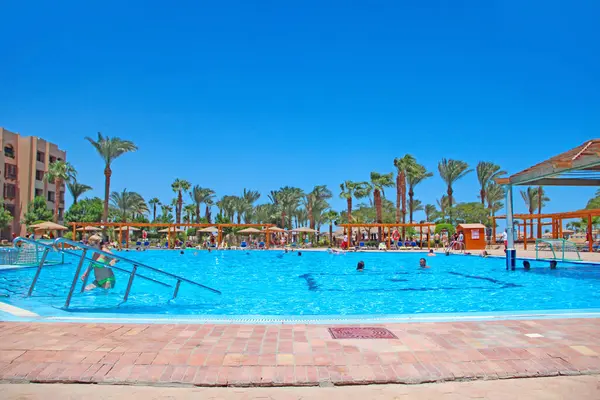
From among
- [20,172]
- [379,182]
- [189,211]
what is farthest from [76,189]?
[379,182]

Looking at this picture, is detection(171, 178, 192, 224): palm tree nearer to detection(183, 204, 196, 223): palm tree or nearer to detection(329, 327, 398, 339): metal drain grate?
detection(183, 204, 196, 223): palm tree

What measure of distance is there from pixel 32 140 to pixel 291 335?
49.1 meters

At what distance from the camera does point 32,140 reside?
44.7 metres

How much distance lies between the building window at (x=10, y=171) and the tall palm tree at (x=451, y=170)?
4199 cm

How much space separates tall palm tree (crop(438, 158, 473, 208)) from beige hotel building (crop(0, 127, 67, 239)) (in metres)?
37.2

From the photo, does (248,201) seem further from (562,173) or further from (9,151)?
(562,173)

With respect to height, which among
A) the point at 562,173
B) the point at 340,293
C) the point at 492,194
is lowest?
the point at 340,293

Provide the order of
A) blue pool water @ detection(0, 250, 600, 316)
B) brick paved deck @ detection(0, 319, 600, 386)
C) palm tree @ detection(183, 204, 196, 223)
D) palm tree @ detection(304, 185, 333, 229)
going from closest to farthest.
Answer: brick paved deck @ detection(0, 319, 600, 386), blue pool water @ detection(0, 250, 600, 316), palm tree @ detection(304, 185, 333, 229), palm tree @ detection(183, 204, 196, 223)

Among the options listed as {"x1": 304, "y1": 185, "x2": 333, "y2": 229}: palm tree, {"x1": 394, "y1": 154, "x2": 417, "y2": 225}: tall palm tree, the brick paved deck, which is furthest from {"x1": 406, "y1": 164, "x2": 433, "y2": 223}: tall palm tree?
the brick paved deck

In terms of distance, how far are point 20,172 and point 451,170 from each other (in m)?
42.8

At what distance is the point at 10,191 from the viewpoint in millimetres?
A: 43031

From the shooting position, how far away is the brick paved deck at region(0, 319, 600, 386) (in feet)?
10.8

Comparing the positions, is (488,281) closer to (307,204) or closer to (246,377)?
(246,377)

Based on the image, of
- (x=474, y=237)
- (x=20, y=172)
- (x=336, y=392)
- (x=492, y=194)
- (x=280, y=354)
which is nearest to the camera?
(x=336, y=392)
